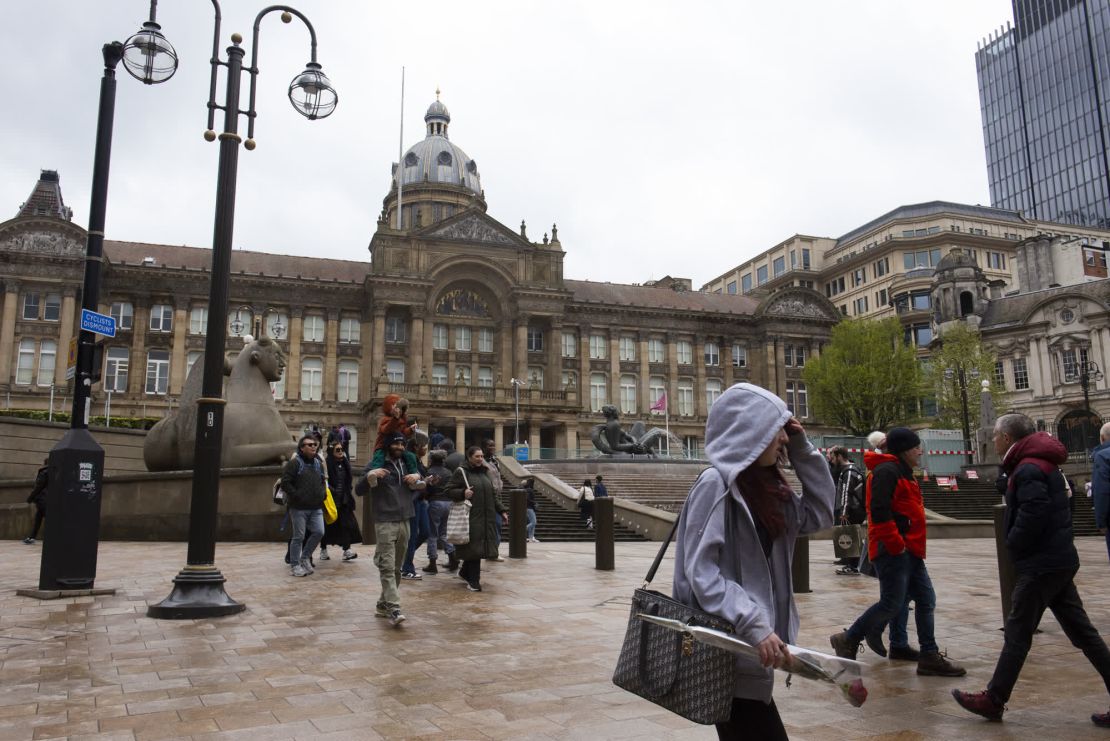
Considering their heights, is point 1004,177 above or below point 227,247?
above

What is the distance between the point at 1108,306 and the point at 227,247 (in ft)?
194

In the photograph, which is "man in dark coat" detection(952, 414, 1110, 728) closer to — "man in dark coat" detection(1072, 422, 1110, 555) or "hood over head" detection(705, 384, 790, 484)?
"man in dark coat" detection(1072, 422, 1110, 555)

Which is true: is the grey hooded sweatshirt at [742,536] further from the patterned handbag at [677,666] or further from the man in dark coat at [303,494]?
the man in dark coat at [303,494]

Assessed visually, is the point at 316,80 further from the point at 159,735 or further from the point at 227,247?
the point at 159,735

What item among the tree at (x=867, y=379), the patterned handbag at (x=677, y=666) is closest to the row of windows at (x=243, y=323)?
the tree at (x=867, y=379)

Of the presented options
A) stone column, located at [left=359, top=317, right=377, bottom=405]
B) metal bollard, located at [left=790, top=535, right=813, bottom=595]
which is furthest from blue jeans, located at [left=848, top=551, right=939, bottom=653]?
stone column, located at [left=359, top=317, right=377, bottom=405]

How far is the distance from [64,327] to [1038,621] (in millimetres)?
56862

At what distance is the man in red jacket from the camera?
609 centimetres

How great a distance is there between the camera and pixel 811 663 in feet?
8.76

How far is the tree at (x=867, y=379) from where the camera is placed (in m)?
54.7

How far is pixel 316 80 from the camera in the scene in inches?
406

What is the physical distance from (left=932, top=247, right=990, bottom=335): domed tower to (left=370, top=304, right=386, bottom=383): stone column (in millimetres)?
40972

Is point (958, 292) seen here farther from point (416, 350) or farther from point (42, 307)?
point (42, 307)

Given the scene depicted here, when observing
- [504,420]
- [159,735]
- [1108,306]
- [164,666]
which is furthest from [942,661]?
[1108,306]
